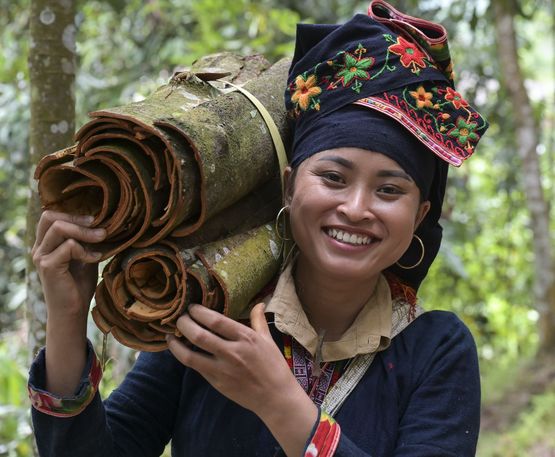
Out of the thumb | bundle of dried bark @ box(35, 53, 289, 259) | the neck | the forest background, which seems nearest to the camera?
bundle of dried bark @ box(35, 53, 289, 259)

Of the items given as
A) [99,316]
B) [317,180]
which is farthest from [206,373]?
[317,180]

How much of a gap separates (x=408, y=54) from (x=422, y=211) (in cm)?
40

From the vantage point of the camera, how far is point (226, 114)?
1.75m

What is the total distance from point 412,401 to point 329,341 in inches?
10.1

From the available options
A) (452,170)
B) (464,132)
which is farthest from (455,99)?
(452,170)

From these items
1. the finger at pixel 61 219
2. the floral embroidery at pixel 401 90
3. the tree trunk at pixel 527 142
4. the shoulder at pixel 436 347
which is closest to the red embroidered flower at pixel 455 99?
the floral embroidery at pixel 401 90

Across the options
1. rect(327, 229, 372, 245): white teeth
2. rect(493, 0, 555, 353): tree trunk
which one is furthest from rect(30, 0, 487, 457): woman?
rect(493, 0, 555, 353): tree trunk

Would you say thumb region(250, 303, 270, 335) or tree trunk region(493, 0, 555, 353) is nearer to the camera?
thumb region(250, 303, 270, 335)

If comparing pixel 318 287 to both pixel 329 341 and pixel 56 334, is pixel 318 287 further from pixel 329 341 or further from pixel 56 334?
pixel 56 334

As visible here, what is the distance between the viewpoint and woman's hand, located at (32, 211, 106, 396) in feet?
5.41

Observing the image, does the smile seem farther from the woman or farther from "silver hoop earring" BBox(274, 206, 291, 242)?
"silver hoop earring" BBox(274, 206, 291, 242)

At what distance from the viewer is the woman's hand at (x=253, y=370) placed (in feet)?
5.28

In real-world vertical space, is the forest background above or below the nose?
below

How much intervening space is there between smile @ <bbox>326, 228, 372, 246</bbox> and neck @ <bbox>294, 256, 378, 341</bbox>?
0.18 m
